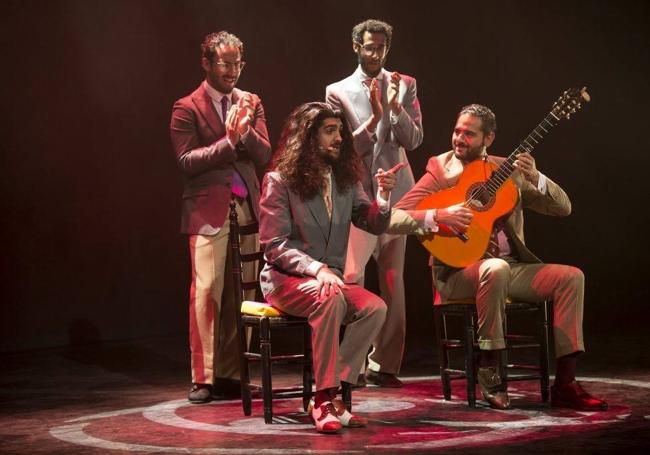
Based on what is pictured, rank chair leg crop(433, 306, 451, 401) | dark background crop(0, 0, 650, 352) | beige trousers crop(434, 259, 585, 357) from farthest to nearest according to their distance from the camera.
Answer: dark background crop(0, 0, 650, 352)
chair leg crop(433, 306, 451, 401)
beige trousers crop(434, 259, 585, 357)

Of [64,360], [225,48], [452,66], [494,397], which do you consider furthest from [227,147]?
[452,66]

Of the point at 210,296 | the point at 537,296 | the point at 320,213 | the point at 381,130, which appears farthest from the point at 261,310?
the point at 381,130

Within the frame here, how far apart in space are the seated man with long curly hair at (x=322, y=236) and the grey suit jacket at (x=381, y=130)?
85 centimetres

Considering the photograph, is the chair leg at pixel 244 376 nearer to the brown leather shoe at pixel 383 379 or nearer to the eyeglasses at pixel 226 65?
the brown leather shoe at pixel 383 379

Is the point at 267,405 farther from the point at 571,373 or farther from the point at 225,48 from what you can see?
the point at 225,48

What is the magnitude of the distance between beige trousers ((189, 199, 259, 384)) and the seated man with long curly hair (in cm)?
71

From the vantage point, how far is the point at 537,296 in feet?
15.4

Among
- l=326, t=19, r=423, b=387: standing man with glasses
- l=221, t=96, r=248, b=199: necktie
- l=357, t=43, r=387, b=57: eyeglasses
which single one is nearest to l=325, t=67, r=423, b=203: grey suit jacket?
l=326, t=19, r=423, b=387: standing man with glasses

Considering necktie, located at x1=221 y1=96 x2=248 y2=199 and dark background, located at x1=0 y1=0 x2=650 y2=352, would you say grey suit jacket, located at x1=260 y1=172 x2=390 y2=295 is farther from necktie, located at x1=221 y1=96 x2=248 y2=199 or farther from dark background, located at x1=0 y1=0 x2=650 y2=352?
dark background, located at x1=0 y1=0 x2=650 y2=352

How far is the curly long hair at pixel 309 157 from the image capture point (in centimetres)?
449

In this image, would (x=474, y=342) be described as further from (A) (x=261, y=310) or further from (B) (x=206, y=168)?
(B) (x=206, y=168)

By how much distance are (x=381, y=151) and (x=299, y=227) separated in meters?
1.17

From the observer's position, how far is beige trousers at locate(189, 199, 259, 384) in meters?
5.17

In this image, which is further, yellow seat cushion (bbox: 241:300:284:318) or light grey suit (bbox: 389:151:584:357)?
light grey suit (bbox: 389:151:584:357)
